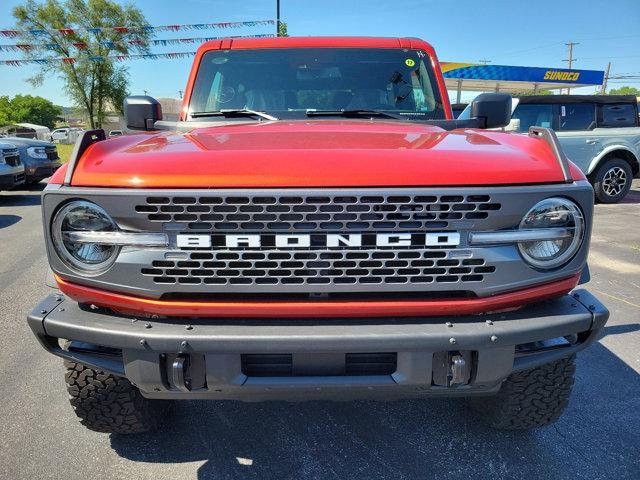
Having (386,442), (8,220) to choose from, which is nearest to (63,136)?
(8,220)

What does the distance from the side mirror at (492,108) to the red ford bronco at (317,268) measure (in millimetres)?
1121

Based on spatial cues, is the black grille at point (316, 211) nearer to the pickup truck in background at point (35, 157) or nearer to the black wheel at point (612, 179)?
the black wheel at point (612, 179)

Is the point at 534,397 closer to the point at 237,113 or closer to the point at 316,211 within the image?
the point at 316,211

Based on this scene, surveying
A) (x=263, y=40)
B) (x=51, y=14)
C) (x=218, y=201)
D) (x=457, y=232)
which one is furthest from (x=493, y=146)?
(x=51, y=14)

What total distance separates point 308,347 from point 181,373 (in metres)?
0.45

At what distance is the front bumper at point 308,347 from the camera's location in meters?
1.65

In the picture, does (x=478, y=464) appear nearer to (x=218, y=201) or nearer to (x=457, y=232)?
(x=457, y=232)

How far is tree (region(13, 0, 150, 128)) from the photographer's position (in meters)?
31.8

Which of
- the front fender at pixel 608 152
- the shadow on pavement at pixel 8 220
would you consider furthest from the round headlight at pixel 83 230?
the front fender at pixel 608 152

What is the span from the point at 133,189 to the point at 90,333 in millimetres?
531

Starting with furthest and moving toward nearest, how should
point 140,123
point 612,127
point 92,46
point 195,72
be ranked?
point 92,46
point 612,127
point 195,72
point 140,123

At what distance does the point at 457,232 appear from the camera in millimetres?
1705

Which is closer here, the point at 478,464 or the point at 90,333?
the point at 90,333

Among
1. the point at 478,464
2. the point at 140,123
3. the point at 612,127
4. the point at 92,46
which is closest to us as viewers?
the point at 478,464
